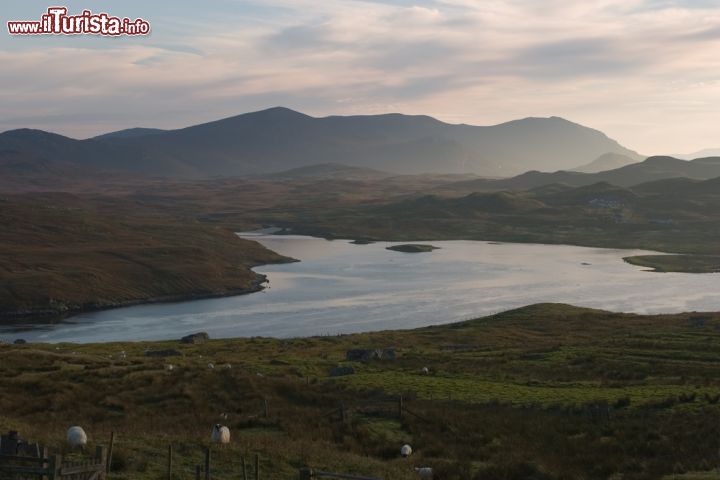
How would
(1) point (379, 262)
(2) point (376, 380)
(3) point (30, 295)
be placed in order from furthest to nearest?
(1) point (379, 262) < (3) point (30, 295) < (2) point (376, 380)

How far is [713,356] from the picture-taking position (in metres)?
53.0

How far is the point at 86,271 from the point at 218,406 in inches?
4034

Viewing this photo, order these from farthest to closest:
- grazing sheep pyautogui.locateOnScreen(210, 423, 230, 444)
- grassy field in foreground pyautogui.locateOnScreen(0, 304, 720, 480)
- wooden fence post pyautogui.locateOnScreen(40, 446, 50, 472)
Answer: grazing sheep pyautogui.locateOnScreen(210, 423, 230, 444) < grassy field in foreground pyautogui.locateOnScreen(0, 304, 720, 480) < wooden fence post pyautogui.locateOnScreen(40, 446, 50, 472)

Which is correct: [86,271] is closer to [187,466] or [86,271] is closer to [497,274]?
[497,274]

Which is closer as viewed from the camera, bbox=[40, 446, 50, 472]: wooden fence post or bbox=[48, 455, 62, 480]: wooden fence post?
bbox=[48, 455, 62, 480]: wooden fence post

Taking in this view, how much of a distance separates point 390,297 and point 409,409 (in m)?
81.9

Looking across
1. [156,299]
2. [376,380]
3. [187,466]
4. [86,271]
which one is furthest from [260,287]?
[187,466]

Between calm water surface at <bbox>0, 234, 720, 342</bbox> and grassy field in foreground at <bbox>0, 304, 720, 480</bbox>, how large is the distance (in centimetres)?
3589

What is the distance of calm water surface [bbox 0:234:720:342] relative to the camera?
95812 mm

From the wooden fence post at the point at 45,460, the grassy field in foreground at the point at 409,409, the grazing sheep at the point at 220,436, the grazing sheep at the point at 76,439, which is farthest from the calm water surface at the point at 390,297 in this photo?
the wooden fence post at the point at 45,460

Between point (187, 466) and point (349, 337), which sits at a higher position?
point (187, 466)

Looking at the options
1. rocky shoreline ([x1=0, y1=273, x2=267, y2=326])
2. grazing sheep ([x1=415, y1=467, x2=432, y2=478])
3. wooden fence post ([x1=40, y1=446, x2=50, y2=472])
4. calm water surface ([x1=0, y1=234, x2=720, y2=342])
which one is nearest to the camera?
wooden fence post ([x1=40, y1=446, x2=50, y2=472])

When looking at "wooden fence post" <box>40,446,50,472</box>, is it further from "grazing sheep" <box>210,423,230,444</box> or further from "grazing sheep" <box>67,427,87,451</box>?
"grazing sheep" <box>210,423,230,444</box>

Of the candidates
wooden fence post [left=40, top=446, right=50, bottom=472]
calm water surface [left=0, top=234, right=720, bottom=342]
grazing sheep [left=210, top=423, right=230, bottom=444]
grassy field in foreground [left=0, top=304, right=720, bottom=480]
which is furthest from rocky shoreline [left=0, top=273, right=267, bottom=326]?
wooden fence post [left=40, top=446, right=50, bottom=472]
